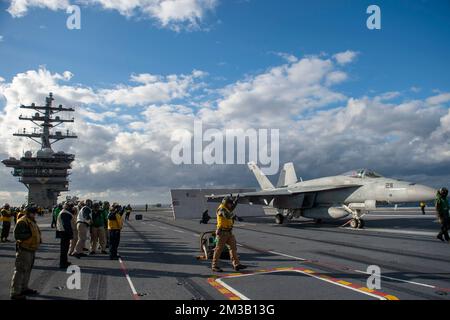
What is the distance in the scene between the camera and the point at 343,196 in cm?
2130

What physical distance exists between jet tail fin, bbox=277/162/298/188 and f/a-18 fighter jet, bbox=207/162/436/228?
4.93 metres

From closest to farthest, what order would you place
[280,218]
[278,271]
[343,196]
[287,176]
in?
[278,271] < [343,196] < [280,218] < [287,176]

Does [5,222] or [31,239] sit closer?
[31,239]

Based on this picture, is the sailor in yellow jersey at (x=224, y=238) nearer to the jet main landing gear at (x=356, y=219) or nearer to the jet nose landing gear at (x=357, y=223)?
the jet main landing gear at (x=356, y=219)

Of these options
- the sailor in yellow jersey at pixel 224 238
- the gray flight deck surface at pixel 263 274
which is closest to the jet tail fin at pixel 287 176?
the gray flight deck surface at pixel 263 274

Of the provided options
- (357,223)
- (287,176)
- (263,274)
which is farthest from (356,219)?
(263,274)

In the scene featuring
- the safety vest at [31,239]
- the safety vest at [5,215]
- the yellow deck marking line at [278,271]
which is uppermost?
the safety vest at [31,239]

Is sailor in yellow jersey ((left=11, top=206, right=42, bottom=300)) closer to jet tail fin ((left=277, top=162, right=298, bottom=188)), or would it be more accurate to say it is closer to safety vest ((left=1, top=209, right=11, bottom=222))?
safety vest ((left=1, top=209, right=11, bottom=222))

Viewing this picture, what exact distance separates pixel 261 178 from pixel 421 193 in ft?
62.6

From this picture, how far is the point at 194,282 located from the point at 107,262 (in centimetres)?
437

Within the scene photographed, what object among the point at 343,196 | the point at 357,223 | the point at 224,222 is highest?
the point at 343,196

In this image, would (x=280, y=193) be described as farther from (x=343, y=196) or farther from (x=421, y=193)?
(x=421, y=193)

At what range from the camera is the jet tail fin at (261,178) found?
1346 inches
